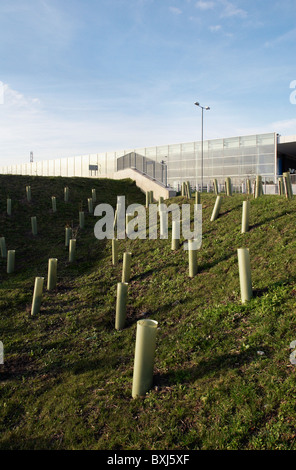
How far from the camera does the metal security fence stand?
23.0m

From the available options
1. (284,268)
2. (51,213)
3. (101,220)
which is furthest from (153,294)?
(51,213)

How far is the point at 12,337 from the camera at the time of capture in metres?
7.90

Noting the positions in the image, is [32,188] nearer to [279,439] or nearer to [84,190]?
[84,190]

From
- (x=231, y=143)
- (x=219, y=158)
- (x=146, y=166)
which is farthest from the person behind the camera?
(x=219, y=158)

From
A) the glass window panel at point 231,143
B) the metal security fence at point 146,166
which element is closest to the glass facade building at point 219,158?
the glass window panel at point 231,143

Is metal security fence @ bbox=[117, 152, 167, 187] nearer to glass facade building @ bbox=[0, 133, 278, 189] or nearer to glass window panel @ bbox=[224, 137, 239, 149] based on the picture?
glass facade building @ bbox=[0, 133, 278, 189]

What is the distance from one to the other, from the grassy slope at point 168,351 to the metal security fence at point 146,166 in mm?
11205

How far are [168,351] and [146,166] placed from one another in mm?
20353

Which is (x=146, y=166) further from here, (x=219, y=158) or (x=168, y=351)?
(x=219, y=158)

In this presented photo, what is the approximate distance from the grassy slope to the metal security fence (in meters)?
11.2

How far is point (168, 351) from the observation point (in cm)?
601

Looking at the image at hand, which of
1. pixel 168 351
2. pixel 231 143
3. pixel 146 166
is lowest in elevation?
pixel 168 351

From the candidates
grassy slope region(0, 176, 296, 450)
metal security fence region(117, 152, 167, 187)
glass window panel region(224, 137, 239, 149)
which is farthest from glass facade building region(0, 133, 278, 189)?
grassy slope region(0, 176, 296, 450)

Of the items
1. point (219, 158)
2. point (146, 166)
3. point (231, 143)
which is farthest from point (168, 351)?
point (219, 158)
